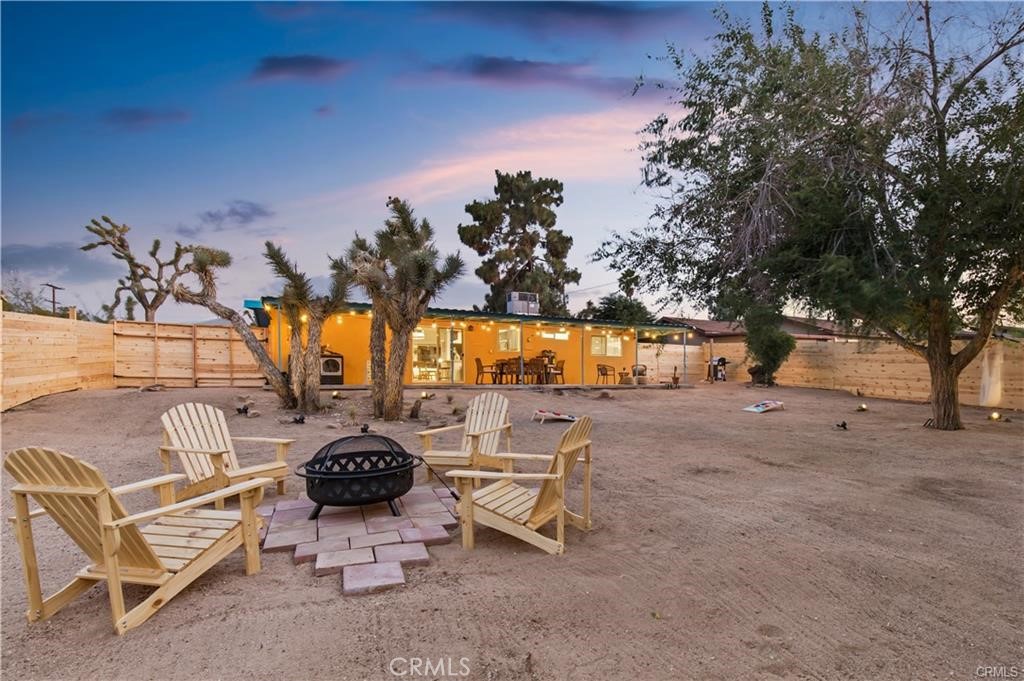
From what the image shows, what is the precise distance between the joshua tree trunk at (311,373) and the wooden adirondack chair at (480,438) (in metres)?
5.55

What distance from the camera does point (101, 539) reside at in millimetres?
2342

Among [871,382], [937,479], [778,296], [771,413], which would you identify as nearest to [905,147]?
[778,296]

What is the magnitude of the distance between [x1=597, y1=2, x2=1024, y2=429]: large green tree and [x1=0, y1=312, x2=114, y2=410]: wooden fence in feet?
37.0

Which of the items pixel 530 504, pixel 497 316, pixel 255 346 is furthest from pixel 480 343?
pixel 530 504

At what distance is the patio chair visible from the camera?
15.9m

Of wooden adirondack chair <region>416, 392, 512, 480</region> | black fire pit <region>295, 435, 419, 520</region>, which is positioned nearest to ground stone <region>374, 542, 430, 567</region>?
black fire pit <region>295, 435, 419, 520</region>

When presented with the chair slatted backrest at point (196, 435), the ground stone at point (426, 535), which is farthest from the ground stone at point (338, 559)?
the chair slatted backrest at point (196, 435)

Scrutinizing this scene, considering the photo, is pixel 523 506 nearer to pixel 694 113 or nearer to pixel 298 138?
pixel 694 113

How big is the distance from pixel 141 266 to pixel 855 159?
2299 centimetres

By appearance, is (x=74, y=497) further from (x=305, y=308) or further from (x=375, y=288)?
(x=305, y=308)

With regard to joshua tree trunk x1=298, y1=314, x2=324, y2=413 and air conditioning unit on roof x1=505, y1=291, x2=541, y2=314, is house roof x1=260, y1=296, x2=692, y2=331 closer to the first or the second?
air conditioning unit on roof x1=505, y1=291, x2=541, y2=314

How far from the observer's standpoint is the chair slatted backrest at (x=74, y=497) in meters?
2.30

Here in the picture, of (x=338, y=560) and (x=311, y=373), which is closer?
Result: (x=338, y=560)

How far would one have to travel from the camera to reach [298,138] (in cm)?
1125
